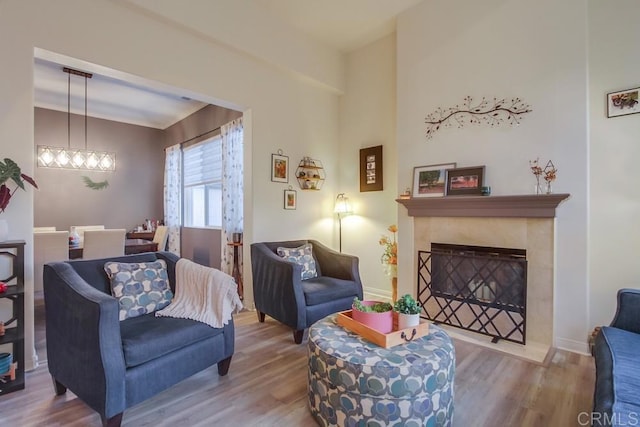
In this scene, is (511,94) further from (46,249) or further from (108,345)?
(46,249)

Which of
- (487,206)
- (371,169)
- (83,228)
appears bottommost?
(83,228)

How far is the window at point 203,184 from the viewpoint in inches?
195

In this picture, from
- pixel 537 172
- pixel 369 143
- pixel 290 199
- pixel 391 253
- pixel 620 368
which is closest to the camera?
pixel 620 368

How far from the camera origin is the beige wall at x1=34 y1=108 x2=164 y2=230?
5.18 meters

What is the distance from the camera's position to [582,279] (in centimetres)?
256

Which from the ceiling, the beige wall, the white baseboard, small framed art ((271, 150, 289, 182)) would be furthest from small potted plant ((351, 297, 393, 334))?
the beige wall

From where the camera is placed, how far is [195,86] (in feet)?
10.2

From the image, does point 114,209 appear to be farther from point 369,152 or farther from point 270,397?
point 270,397

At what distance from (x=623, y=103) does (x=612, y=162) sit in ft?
1.52

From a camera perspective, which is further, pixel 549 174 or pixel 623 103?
pixel 549 174

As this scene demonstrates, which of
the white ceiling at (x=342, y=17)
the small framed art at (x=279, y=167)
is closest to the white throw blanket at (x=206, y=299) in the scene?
the small framed art at (x=279, y=167)

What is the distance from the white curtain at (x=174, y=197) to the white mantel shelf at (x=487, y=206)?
415 centimetres

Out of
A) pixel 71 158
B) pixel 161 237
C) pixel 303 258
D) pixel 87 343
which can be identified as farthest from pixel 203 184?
pixel 87 343

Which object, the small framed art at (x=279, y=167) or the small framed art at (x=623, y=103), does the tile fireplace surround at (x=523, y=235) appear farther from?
the small framed art at (x=279, y=167)
